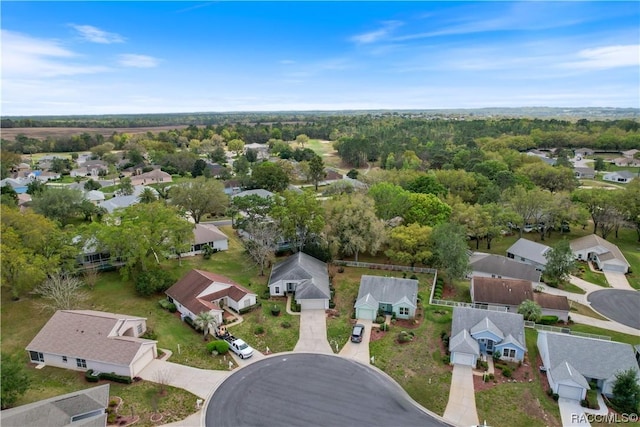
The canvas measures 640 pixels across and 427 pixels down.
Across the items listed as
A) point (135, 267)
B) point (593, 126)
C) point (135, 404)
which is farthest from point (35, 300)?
point (593, 126)

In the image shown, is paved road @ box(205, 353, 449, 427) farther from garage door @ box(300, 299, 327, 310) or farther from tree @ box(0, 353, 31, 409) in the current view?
tree @ box(0, 353, 31, 409)

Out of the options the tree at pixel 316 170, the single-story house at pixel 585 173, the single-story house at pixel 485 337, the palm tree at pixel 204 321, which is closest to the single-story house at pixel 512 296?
the single-story house at pixel 485 337

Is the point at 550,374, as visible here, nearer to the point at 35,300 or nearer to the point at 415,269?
the point at 415,269

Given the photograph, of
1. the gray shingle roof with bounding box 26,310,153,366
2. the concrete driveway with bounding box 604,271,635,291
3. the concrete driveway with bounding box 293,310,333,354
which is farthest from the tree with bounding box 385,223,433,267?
the gray shingle roof with bounding box 26,310,153,366

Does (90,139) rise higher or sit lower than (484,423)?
higher

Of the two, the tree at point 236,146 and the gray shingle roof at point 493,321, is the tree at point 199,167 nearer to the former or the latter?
the tree at point 236,146

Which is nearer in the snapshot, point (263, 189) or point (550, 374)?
point (550, 374)

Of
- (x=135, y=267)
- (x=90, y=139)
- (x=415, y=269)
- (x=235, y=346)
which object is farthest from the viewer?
(x=90, y=139)
